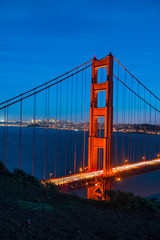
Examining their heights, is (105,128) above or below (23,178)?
above

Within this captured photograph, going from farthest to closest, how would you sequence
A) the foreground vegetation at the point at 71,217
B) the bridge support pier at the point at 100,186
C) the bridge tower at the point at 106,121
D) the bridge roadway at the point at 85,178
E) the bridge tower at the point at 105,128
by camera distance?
the bridge tower at the point at 106,121
the bridge tower at the point at 105,128
the bridge support pier at the point at 100,186
the bridge roadway at the point at 85,178
the foreground vegetation at the point at 71,217

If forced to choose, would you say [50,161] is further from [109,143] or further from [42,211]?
[42,211]

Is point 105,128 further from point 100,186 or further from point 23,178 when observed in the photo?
point 23,178

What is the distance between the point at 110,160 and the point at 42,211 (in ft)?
36.9

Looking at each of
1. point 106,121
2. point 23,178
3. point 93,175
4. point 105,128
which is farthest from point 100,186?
point 23,178

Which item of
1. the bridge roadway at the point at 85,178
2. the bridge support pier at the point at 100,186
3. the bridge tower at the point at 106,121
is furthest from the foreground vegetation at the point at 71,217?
the bridge tower at the point at 106,121

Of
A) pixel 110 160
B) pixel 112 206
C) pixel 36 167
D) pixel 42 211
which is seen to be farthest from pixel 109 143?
pixel 36 167

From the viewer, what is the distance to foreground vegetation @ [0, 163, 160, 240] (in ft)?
9.37

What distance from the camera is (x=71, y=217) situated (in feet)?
11.9

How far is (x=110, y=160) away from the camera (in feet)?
47.8

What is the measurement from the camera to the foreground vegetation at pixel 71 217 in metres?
2.86

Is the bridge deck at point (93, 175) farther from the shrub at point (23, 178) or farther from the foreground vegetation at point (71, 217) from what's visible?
the foreground vegetation at point (71, 217)

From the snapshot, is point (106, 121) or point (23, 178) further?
point (106, 121)

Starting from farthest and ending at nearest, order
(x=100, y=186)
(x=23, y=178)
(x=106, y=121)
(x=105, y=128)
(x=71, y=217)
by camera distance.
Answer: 1. (x=105, y=128)
2. (x=106, y=121)
3. (x=100, y=186)
4. (x=23, y=178)
5. (x=71, y=217)
